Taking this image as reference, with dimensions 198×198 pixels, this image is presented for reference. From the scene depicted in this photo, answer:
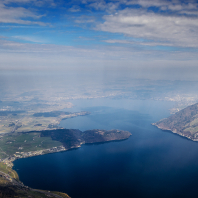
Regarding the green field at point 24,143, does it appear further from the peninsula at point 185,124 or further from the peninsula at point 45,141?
the peninsula at point 185,124

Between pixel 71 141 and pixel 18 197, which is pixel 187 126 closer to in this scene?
pixel 71 141

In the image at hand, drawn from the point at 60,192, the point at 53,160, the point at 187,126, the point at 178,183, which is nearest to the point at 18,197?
the point at 60,192

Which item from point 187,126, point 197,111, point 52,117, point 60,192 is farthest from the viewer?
point 52,117

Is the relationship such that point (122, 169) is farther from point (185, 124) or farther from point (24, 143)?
point (185, 124)

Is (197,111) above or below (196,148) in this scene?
above

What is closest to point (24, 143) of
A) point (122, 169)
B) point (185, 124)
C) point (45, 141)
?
point (45, 141)
